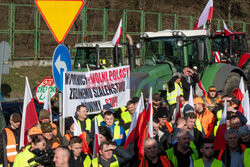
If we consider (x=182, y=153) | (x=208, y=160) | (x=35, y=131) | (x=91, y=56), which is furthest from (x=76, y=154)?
(x=91, y=56)

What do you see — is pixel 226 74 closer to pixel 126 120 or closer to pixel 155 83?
pixel 155 83

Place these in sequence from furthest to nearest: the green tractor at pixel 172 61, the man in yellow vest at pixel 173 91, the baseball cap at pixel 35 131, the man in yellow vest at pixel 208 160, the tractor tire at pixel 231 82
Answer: the tractor tire at pixel 231 82
the green tractor at pixel 172 61
the man in yellow vest at pixel 173 91
the baseball cap at pixel 35 131
the man in yellow vest at pixel 208 160

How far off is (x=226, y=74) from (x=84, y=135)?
6962 mm

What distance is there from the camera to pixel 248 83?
1589 cm

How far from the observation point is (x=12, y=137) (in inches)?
300

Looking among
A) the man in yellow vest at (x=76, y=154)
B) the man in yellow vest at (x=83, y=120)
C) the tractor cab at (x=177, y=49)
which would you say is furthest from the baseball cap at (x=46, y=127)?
the tractor cab at (x=177, y=49)

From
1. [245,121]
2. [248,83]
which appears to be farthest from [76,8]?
[248,83]

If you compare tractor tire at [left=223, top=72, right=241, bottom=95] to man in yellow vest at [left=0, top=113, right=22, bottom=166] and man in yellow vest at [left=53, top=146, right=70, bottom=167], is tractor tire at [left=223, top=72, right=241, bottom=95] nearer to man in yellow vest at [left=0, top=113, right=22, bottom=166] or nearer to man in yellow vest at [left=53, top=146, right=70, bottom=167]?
man in yellow vest at [left=0, top=113, right=22, bottom=166]

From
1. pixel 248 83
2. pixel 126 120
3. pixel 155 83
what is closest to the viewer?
pixel 126 120

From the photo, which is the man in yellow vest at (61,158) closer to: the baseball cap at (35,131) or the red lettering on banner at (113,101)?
the baseball cap at (35,131)


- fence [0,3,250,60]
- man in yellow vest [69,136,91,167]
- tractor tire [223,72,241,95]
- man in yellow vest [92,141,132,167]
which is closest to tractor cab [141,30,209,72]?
tractor tire [223,72,241,95]

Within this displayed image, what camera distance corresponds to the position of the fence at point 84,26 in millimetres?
25859

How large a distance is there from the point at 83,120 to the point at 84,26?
59.8ft

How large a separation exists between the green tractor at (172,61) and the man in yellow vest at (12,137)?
14.5 ft
